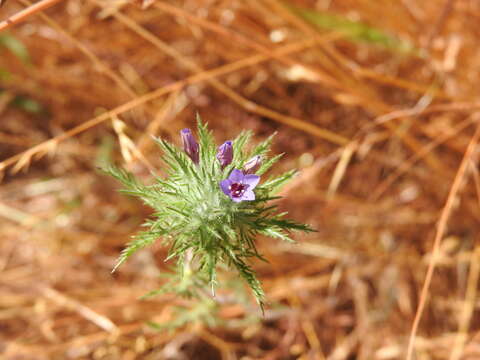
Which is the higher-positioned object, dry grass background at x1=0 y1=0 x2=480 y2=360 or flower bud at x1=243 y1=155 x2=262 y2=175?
dry grass background at x1=0 y1=0 x2=480 y2=360

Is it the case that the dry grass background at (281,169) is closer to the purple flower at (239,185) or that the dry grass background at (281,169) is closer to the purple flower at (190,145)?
the purple flower at (190,145)

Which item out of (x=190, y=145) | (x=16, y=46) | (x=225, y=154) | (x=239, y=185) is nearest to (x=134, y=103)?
(x=190, y=145)

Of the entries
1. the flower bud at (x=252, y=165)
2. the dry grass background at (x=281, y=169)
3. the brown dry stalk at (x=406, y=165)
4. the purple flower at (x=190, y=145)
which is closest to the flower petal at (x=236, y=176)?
the flower bud at (x=252, y=165)

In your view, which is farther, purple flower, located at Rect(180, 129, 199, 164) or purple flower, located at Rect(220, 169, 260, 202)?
purple flower, located at Rect(180, 129, 199, 164)

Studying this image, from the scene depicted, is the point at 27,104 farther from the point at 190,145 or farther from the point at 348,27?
the point at 190,145

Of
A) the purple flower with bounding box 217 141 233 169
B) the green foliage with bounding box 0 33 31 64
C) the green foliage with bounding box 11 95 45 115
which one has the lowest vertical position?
the purple flower with bounding box 217 141 233 169

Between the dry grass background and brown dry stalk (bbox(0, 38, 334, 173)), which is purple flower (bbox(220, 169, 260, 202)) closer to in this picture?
brown dry stalk (bbox(0, 38, 334, 173))

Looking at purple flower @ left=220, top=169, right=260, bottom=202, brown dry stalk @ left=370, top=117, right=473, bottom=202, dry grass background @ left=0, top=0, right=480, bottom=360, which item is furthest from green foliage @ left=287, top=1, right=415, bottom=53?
purple flower @ left=220, top=169, right=260, bottom=202

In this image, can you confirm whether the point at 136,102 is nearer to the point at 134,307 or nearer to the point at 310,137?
the point at 134,307

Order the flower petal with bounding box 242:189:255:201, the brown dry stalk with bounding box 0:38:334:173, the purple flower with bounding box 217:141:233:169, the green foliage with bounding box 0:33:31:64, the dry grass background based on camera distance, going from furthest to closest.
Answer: the green foliage with bounding box 0:33:31:64
the dry grass background
the brown dry stalk with bounding box 0:38:334:173
the purple flower with bounding box 217:141:233:169
the flower petal with bounding box 242:189:255:201

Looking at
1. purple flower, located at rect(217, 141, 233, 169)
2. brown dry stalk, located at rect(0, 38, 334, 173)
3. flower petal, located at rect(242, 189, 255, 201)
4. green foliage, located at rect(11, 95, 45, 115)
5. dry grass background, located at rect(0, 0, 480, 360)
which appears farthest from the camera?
green foliage, located at rect(11, 95, 45, 115)
